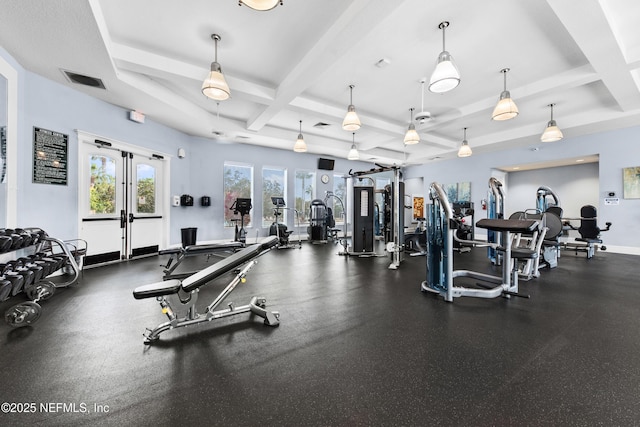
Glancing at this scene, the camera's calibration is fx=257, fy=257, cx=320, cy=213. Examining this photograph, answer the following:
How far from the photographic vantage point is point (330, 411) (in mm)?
1376

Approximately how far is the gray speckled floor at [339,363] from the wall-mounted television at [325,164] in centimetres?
686

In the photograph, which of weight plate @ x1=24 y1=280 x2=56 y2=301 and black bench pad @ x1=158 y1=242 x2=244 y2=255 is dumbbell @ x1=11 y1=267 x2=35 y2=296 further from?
black bench pad @ x1=158 y1=242 x2=244 y2=255

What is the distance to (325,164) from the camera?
9.60 meters

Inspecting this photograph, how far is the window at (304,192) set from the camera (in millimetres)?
9211

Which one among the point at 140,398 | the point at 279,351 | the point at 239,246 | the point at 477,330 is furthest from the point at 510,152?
Result: the point at 140,398

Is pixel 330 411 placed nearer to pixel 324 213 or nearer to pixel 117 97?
pixel 117 97

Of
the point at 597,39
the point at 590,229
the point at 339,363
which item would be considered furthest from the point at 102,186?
the point at 590,229

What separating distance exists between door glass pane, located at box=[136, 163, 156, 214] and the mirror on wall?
7.87ft

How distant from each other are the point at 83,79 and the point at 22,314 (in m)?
3.50

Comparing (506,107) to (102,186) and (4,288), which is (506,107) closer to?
(4,288)

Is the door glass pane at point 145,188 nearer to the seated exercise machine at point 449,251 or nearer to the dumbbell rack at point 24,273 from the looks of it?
the dumbbell rack at point 24,273

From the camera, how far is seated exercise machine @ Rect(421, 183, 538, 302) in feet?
9.95

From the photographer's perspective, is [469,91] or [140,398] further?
[469,91]

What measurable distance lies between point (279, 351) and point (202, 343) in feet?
2.15
